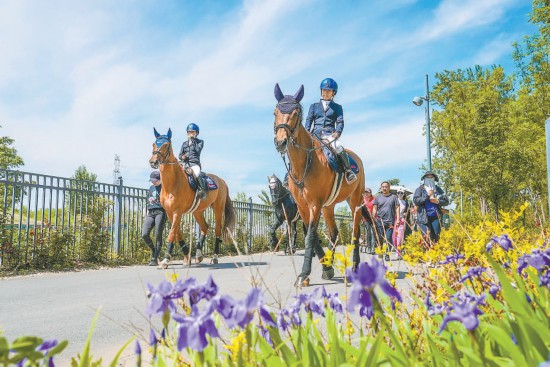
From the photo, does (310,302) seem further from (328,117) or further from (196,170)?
(196,170)

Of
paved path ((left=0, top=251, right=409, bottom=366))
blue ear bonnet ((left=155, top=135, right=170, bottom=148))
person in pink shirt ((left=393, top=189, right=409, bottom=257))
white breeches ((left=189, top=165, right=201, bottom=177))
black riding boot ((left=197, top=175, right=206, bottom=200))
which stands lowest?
paved path ((left=0, top=251, right=409, bottom=366))

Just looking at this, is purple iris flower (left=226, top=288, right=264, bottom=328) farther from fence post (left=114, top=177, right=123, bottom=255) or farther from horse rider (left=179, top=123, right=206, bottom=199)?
fence post (left=114, top=177, right=123, bottom=255)

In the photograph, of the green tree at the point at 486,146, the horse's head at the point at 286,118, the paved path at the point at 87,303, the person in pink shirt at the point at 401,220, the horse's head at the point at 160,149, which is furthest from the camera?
the green tree at the point at 486,146

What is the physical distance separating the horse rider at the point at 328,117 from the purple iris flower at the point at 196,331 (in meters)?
5.87

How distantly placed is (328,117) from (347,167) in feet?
2.79

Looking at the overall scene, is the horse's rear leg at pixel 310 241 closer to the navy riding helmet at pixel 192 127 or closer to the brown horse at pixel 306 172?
the brown horse at pixel 306 172

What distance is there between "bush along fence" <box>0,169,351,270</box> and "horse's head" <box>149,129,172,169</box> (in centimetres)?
157

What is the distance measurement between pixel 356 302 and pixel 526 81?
26.3 metres

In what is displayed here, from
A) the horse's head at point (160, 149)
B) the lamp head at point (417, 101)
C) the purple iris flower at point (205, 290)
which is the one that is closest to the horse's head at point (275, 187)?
the horse's head at point (160, 149)

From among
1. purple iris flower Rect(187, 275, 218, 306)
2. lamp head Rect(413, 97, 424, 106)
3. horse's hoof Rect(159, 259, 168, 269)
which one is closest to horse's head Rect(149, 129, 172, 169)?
horse's hoof Rect(159, 259, 168, 269)

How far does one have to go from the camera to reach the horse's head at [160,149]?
9422mm

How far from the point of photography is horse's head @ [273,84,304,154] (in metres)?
5.88

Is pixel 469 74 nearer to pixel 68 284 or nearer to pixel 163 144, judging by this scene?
pixel 163 144

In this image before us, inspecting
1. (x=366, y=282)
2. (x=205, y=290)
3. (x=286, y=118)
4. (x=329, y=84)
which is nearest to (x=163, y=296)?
(x=205, y=290)
